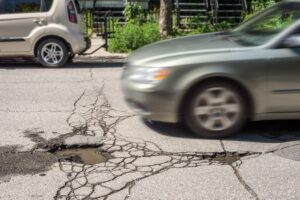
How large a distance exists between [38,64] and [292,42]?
22.8ft

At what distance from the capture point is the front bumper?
5691 mm

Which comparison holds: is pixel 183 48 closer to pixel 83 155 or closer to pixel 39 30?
pixel 83 155

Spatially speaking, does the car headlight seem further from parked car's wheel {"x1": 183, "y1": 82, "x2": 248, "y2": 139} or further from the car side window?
the car side window

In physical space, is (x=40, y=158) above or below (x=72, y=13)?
below

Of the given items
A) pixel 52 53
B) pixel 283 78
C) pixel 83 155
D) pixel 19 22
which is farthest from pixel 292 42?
pixel 19 22

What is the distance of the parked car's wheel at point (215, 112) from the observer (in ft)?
18.8

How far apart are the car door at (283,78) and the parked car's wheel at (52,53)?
6.08 metres

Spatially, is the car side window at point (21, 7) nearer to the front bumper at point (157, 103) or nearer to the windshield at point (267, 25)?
the windshield at point (267, 25)

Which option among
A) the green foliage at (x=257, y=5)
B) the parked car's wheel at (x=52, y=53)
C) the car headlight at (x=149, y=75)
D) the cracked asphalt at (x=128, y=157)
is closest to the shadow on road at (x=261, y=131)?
the cracked asphalt at (x=128, y=157)

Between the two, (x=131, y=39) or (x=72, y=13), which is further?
(x=131, y=39)

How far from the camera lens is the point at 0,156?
207 inches

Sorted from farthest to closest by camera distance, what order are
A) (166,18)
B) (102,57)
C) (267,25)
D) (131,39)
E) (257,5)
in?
(257,5) → (166,18) → (131,39) → (102,57) → (267,25)

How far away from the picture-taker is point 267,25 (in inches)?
257

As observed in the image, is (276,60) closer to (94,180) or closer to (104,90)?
(94,180)
